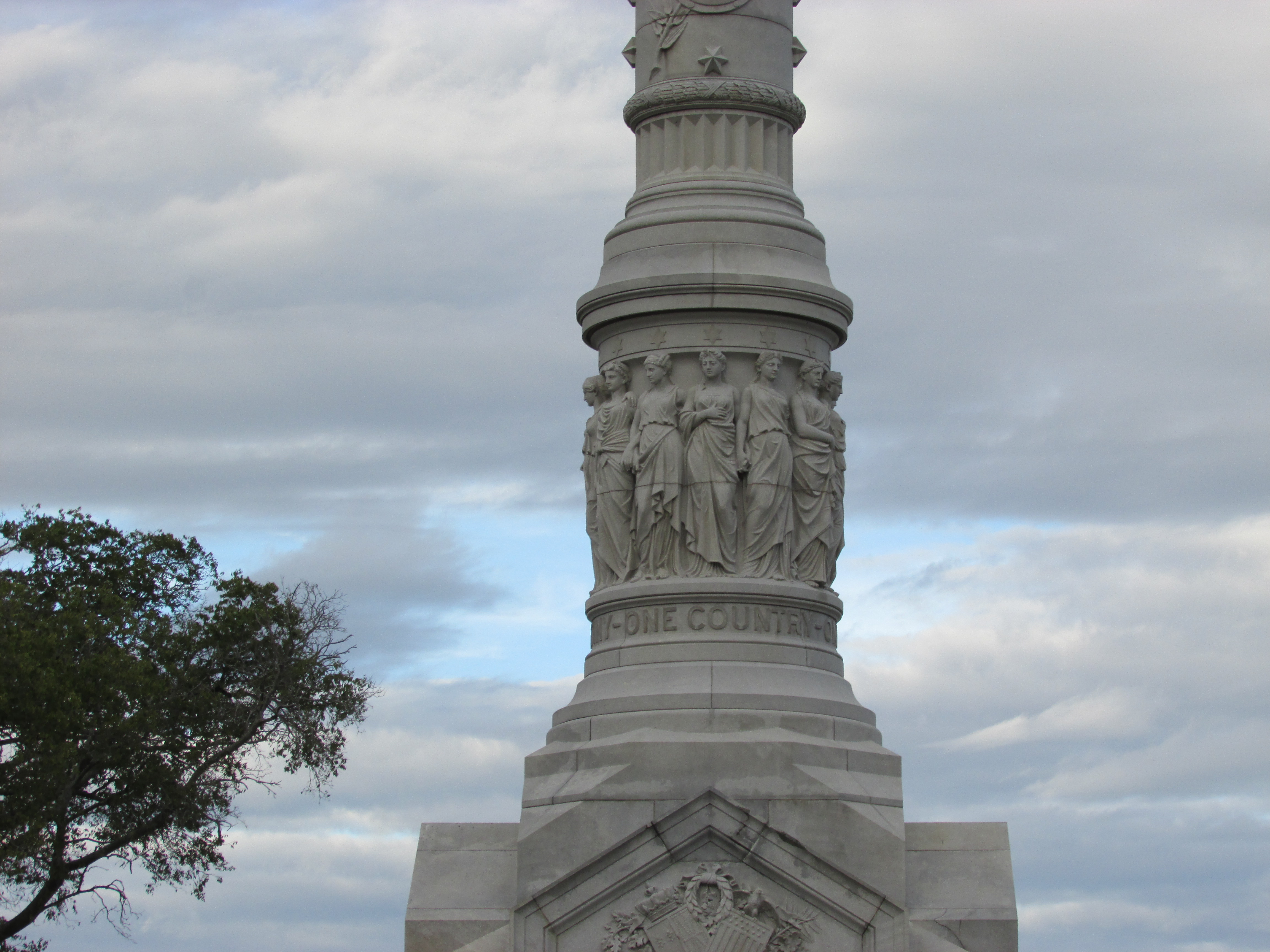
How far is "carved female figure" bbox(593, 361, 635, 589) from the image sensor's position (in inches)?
1008

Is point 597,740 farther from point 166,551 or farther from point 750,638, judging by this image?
point 166,551

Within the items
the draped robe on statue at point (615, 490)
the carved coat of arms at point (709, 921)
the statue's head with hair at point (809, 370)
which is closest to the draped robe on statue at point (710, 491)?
the draped robe on statue at point (615, 490)

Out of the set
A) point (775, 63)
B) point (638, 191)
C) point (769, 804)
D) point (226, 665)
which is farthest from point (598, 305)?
point (226, 665)

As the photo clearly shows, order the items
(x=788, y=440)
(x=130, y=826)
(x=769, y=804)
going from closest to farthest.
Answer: (x=769, y=804) → (x=788, y=440) → (x=130, y=826)

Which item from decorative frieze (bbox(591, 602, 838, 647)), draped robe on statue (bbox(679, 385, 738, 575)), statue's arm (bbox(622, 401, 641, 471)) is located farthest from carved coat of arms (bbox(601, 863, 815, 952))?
statue's arm (bbox(622, 401, 641, 471))

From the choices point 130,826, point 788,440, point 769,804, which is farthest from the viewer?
point 130,826

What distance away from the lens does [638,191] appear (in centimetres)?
2692

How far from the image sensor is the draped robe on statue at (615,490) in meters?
25.6

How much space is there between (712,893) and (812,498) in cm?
462

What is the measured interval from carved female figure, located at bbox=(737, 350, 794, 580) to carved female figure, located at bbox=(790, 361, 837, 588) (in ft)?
0.54

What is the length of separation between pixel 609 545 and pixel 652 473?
40.9 inches

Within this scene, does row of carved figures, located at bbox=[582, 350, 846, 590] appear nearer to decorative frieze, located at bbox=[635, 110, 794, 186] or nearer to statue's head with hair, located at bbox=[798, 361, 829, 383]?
statue's head with hair, located at bbox=[798, 361, 829, 383]

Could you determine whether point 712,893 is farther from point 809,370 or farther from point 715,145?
point 715,145

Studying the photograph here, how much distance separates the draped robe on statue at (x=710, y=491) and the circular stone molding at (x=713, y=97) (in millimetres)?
3450
